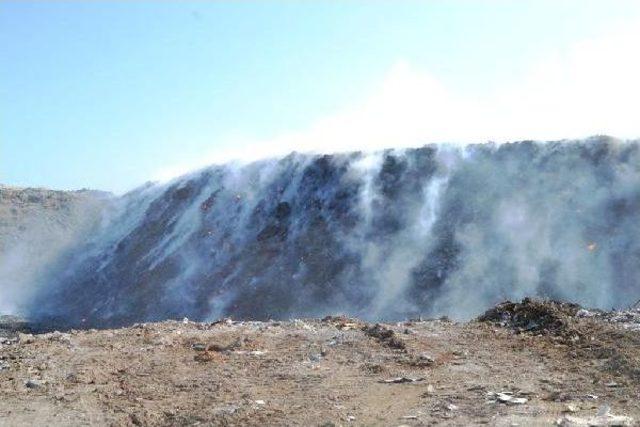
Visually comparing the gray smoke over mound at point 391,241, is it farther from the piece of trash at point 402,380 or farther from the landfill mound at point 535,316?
the piece of trash at point 402,380

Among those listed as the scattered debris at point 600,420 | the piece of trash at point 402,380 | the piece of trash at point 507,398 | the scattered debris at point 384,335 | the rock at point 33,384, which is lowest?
the piece of trash at point 402,380

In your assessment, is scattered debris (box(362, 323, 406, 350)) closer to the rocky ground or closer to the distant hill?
the rocky ground

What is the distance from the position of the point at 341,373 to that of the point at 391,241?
17.8m

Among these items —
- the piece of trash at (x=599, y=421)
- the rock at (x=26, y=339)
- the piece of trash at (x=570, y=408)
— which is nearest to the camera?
the piece of trash at (x=599, y=421)

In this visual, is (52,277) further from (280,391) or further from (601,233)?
(280,391)

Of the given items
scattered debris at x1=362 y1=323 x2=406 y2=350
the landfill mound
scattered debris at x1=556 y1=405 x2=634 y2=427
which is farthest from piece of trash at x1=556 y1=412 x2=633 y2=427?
the landfill mound

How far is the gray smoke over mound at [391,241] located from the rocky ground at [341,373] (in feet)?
34.8

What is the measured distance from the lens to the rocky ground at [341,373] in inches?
299

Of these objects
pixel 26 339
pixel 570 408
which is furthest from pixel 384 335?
pixel 26 339

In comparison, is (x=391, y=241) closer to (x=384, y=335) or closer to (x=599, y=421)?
(x=384, y=335)

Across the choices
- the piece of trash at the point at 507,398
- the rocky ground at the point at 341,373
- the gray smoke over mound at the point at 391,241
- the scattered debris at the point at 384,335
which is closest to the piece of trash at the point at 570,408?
the rocky ground at the point at 341,373

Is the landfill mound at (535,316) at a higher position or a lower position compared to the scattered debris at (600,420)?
lower

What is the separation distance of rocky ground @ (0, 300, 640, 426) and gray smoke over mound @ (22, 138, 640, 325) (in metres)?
10.6

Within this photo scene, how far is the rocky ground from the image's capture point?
759 cm
